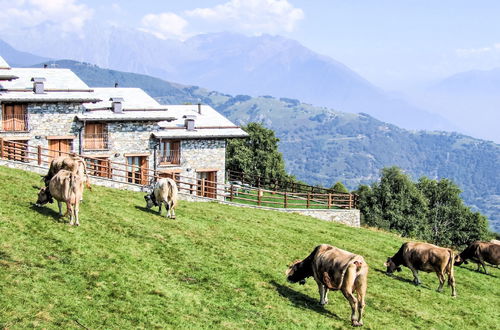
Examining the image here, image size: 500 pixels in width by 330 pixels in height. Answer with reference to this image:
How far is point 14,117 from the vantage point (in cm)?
3966

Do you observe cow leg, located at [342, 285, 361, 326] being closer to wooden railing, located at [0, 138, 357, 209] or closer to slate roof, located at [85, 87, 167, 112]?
wooden railing, located at [0, 138, 357, 209]

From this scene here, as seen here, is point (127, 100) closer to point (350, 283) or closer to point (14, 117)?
point (14, 117)

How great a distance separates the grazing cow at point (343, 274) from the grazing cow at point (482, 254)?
43.8ft

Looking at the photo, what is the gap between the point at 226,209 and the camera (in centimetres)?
3341

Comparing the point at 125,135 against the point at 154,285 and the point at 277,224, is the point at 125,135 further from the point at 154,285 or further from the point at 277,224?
the point at 154,285

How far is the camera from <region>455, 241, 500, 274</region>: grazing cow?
91.2 ft

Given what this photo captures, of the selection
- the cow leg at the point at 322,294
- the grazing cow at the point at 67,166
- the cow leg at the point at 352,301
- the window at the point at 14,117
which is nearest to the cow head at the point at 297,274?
the cow leg at the point at 322,294

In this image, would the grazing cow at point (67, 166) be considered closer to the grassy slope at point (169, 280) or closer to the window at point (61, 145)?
the grassy slope at point (169, 280)

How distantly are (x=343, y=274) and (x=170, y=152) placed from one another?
102 feet

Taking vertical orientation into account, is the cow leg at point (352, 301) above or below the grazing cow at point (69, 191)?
below

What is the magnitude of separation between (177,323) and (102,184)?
2046 centimetres

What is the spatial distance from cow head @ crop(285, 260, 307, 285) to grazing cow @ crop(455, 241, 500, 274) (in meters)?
12.8

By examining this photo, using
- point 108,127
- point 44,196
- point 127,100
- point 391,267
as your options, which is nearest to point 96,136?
point 108,127

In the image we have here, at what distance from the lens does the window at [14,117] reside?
129 ft
